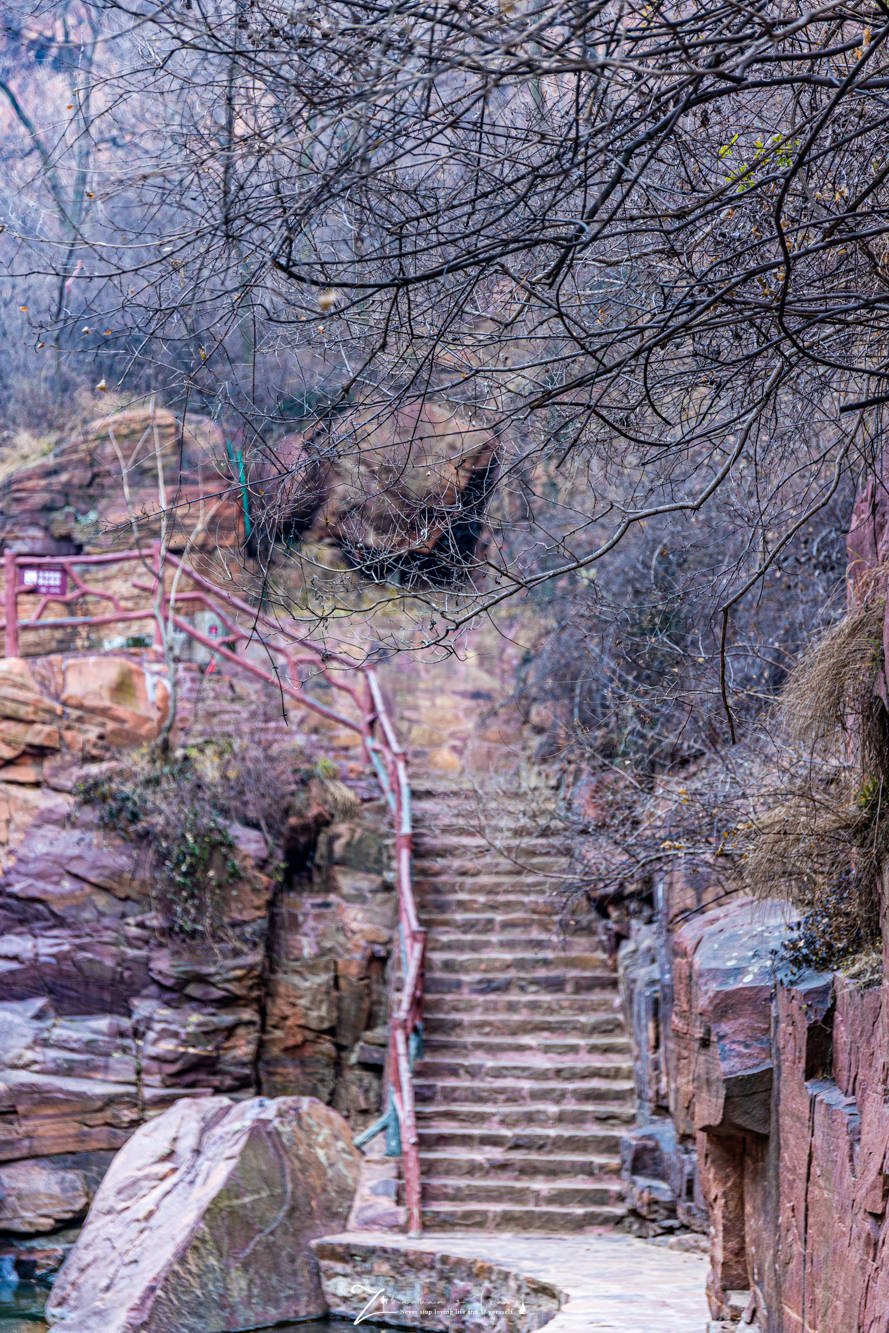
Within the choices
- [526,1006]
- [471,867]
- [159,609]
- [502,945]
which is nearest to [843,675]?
[526,1006]

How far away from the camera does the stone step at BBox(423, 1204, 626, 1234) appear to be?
8.36 m

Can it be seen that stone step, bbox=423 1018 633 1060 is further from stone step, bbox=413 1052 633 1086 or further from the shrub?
the shrub

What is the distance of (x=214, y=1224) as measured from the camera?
302 inches

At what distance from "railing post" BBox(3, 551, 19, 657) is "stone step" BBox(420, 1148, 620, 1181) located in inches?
247

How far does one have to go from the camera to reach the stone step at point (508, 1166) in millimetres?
8758

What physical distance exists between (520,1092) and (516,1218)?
1.06m

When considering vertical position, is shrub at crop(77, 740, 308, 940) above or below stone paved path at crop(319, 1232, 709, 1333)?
above

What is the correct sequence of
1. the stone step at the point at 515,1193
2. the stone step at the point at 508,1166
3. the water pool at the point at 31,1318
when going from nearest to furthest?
the water pool at the point at 31,1318 → the stone step at the point at 515,1193 → the stone step at the point at 508,1166

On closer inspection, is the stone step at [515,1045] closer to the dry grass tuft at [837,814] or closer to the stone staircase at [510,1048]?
the stone staircase at [510,1048]

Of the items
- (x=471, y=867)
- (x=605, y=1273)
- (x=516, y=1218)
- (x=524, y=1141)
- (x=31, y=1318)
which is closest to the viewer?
(x=605, y=1273)

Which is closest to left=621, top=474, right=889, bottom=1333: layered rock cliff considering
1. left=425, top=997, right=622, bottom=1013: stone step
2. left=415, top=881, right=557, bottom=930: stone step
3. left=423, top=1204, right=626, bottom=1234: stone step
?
left=423, top=1204, right=626, bottom=1234: stone step

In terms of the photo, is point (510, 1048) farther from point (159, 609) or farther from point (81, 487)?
point (81, 487)

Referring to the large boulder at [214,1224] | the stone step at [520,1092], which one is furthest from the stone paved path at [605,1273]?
the stone step at [520,1092]

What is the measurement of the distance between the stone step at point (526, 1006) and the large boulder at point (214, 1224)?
158 cm
